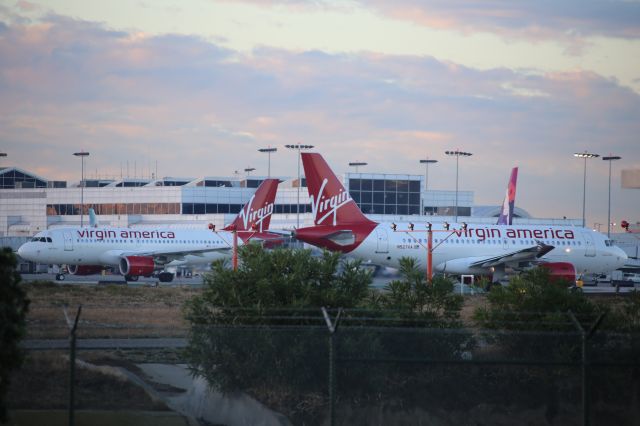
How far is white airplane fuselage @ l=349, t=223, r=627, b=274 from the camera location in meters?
54.2

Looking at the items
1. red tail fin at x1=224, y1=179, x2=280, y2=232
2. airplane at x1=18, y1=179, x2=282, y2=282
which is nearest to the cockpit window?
airplane at x1=18, y1=179, x2=282, y2=282

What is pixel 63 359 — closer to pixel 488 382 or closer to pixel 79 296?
pixel 488 382

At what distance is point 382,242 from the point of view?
53500 mm

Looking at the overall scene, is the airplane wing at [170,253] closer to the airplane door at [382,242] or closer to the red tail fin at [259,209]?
the red tail fin at [259,209]

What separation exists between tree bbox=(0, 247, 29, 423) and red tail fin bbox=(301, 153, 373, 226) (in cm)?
3869

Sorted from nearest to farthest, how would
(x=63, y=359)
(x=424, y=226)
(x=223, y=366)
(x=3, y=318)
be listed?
(x=3, y=318) → (x=223, y=366) → (x=63, y=359) → (x=424, y=226)

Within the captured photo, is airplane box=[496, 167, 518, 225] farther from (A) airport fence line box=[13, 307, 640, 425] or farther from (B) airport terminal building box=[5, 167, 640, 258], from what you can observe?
(A) airport fence line box=[13, 307, 640, 425]

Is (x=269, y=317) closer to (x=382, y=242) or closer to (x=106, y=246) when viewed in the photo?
(x=382, y=242)

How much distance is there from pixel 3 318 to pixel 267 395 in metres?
6.48

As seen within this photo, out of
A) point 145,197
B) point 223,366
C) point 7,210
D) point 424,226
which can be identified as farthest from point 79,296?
point 7,210

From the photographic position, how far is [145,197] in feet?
405

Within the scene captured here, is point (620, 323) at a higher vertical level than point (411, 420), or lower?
higher

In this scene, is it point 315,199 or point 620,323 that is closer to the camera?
point 620,323

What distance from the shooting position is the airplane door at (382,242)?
53.5 metres
